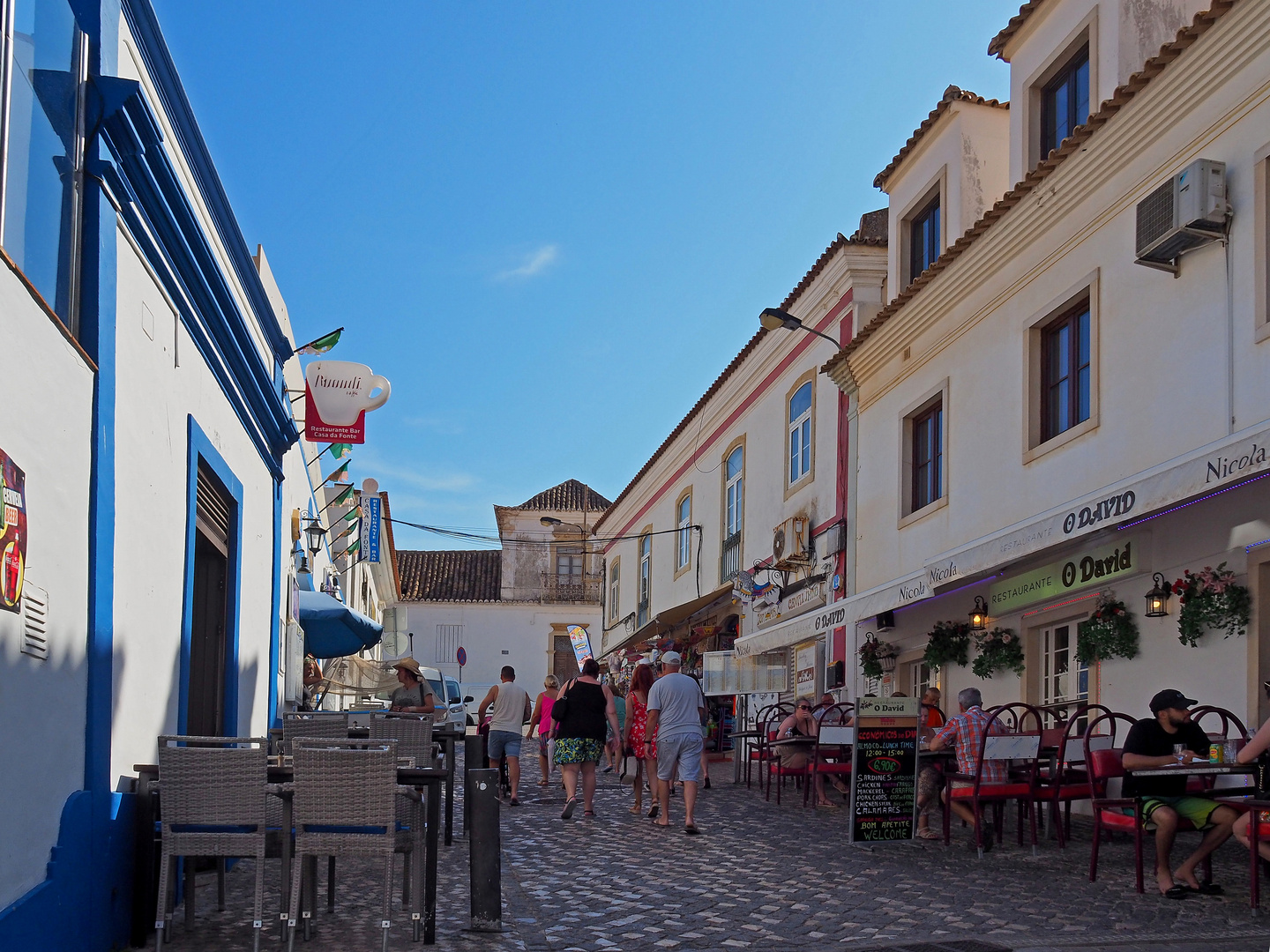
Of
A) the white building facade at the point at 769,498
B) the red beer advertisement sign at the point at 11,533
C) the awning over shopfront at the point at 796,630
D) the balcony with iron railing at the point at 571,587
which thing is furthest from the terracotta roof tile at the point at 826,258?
the balcony with iron railing at the point at 571,587

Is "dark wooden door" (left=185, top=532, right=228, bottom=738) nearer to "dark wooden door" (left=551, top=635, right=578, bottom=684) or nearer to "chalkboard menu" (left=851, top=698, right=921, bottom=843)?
"chalkboard menu" (left=851, top=698, right=921, bottom=843)

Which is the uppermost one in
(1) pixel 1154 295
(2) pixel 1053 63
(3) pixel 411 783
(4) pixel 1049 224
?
(2) pixel 1053 63

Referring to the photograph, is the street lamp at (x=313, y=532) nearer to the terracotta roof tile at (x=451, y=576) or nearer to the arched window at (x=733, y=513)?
the arched window at (x=733, y=513)

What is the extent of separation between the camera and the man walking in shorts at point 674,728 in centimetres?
1170

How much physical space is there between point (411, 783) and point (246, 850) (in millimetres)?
854

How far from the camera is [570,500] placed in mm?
57531

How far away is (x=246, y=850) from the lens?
636cm

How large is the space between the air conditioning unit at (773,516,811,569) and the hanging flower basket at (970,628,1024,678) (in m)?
5.93

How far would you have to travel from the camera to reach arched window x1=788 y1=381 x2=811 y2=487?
20750mm

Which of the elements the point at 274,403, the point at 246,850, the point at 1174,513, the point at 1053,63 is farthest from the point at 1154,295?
the point at 246,850

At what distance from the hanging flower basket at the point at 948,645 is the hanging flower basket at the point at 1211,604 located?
4.08 m

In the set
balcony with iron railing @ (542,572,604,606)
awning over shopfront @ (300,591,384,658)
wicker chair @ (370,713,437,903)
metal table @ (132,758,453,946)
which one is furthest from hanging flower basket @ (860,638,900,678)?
balcony with iron railing @ (542,572,604,606)

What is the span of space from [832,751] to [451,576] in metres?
45.7

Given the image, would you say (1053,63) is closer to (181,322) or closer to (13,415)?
(181,322)
